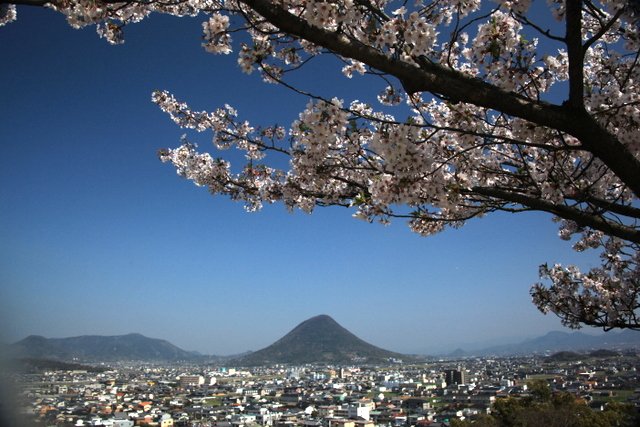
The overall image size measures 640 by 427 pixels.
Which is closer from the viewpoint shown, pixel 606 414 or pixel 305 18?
pixel 305 18

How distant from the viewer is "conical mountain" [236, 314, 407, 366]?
102 meters

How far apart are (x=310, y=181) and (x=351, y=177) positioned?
1.64 ft

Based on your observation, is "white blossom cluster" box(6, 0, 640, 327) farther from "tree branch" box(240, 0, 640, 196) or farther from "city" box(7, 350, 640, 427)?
"city" box(7, 350, 640, 427)

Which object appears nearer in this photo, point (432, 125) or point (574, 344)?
point (432, 125)

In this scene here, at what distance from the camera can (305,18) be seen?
2012 millimetres

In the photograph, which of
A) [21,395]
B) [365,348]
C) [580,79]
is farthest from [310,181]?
[365,348]

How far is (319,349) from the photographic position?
355 ft

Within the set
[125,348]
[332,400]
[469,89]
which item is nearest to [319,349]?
[125,348]

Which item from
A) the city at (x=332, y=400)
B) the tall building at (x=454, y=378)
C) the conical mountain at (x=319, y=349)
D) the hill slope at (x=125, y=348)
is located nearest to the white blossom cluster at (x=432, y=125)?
the city at (x=332, y=400)

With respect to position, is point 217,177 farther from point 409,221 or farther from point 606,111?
point 606,111

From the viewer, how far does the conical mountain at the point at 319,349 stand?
10150 centimetres

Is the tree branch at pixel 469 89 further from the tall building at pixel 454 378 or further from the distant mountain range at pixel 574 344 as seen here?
the distant mountain range at pixel 574 344

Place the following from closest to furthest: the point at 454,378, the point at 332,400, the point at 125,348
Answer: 1. the point at 332,400
2. the point at 454,378
3. the point at 125,348

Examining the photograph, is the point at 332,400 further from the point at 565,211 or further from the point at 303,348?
the point at 303,348
